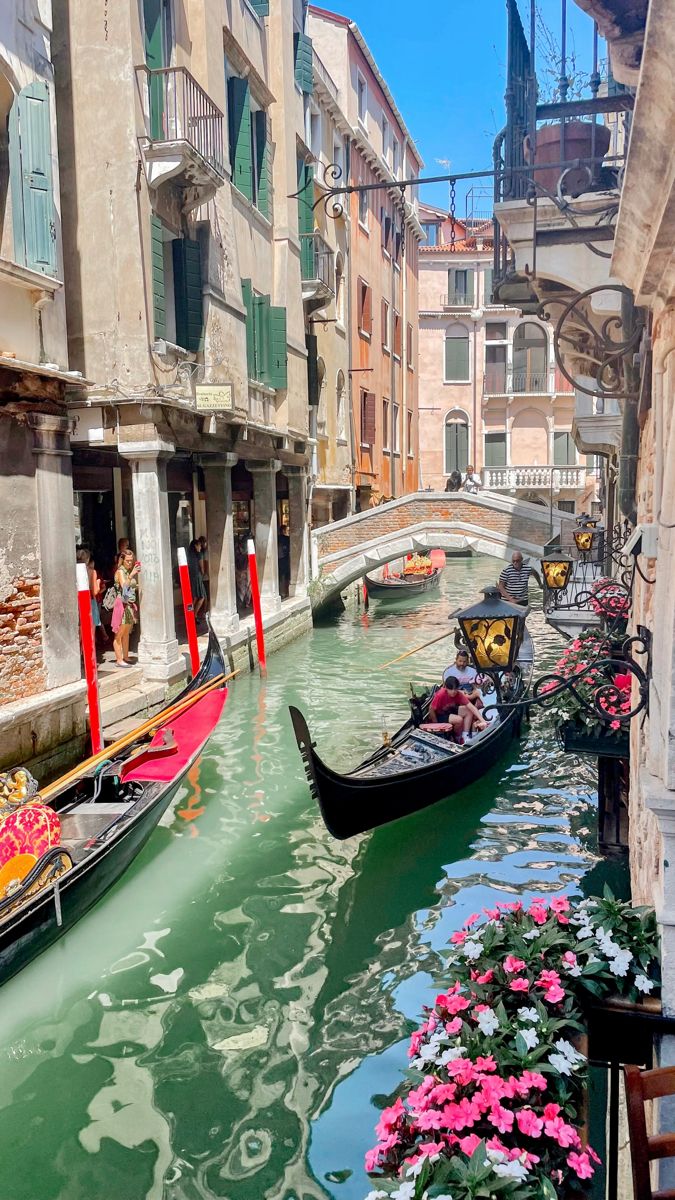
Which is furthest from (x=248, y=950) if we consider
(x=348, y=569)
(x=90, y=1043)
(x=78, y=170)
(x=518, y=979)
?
(x=348, y=569)

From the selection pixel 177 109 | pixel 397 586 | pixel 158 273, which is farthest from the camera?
pixel 397 586

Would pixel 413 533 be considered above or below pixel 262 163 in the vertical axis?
below

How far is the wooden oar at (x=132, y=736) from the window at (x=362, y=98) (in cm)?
1366

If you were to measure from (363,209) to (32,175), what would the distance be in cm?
1272

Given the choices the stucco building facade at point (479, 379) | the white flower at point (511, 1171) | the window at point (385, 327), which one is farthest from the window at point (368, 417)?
the white flower at point (511, 1171)

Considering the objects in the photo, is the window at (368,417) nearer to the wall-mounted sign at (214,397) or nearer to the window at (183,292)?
the window at (183,292)

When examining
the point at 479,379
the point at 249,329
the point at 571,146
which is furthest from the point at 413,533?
the point at 479,379

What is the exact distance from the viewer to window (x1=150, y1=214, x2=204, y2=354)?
27.3ft

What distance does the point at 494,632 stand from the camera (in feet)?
11.1

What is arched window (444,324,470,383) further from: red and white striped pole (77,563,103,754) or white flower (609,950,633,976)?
white flower (609,950,633,976)

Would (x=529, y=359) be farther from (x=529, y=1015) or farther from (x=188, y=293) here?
(x=529, y=1015)

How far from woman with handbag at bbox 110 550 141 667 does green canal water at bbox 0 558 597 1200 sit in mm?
1654

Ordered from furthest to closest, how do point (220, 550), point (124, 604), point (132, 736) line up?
point (220, 550), point (124, 604), point (132, 736)

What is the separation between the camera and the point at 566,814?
5.86 metres
